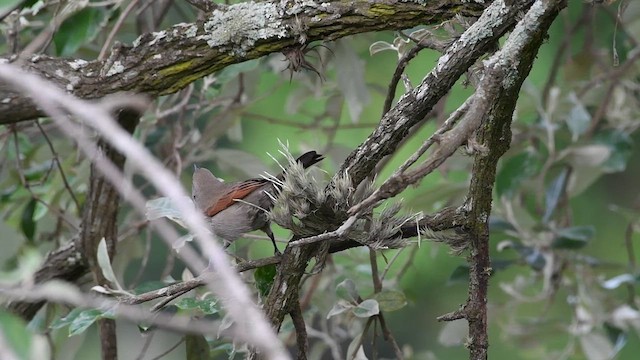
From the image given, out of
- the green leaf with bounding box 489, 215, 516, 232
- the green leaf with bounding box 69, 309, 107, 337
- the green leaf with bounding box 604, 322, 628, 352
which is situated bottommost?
the green leaf with bounding box 604, 322, 628, 352

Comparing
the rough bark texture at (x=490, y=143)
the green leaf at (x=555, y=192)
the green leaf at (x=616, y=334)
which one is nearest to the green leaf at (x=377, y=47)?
the rough bark texture at (x=490, y=143)

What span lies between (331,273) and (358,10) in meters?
1.23

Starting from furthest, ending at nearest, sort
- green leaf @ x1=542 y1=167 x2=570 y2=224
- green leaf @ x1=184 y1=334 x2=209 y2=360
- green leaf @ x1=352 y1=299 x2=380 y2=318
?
green leaf @ x1=542 y1=167 x2=570 y2=224 < green leaf @ x1=184 y1=334 x2=209 y2=360 < green leaf @ x1=352 y1=299 x2=380 y2=318

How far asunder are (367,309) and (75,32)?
3.04 ft

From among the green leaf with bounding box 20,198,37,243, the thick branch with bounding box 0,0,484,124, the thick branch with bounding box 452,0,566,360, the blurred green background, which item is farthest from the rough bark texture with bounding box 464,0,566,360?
the green leaf with bounding box 20,198,37,243

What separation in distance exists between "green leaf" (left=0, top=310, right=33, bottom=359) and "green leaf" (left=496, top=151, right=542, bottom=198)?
1846mm

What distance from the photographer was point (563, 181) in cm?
270

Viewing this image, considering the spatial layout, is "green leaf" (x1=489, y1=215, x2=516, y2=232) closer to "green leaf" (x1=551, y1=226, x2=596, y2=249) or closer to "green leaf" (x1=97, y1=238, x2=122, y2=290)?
"green leaf" (x1=551, y1=226, x2=596, y2=249)

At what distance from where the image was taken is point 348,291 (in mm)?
1826

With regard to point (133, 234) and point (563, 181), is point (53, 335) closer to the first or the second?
point (133, 234)

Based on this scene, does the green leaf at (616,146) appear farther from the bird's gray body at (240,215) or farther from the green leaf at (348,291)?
the bird's gray body at (240,215)

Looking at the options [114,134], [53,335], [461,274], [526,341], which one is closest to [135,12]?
[53,335]

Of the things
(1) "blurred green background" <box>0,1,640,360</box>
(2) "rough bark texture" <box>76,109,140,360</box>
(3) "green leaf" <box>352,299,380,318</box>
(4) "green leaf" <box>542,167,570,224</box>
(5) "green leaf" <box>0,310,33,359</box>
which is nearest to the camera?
(5) "green leaf" <box>0,310,33,359</box>

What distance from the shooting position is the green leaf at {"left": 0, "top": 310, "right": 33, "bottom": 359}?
0.76 meters
